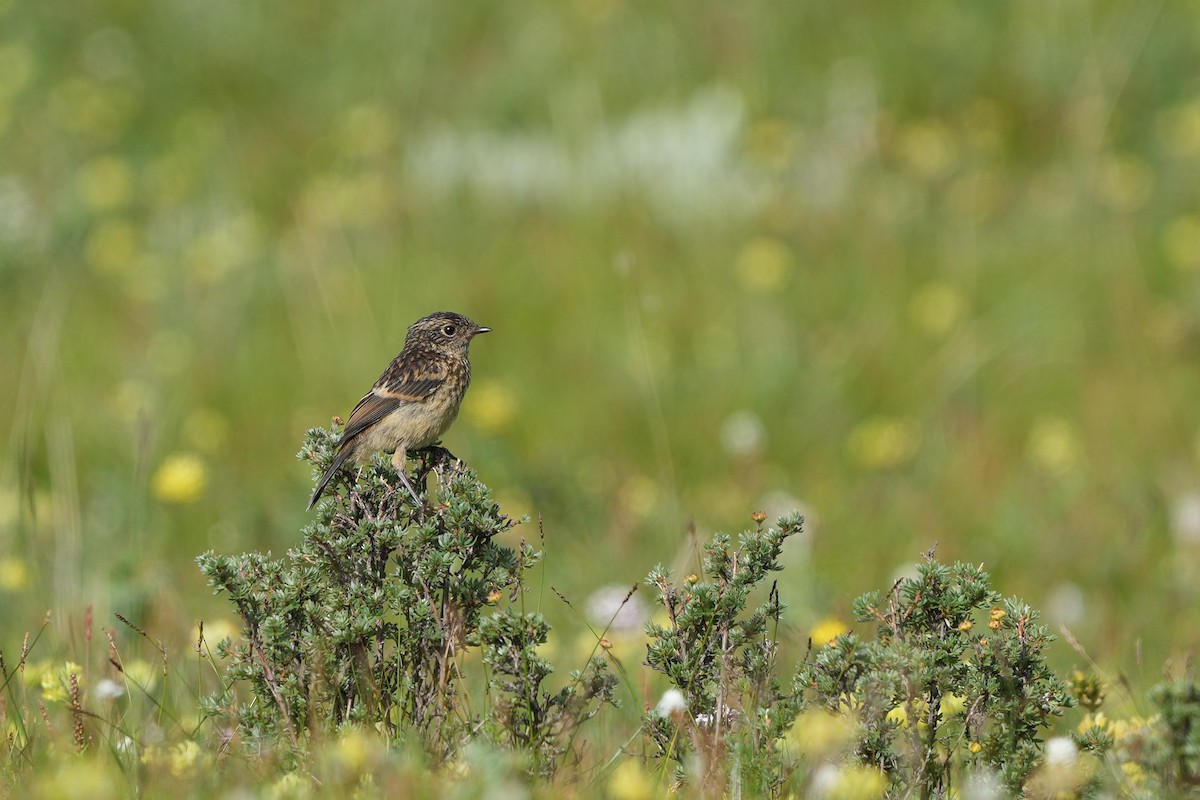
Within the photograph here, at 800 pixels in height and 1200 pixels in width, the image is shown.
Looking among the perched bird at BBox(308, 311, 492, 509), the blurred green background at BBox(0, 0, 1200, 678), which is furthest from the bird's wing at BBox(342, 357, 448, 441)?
the blurred green background at BBox(0, 0, 1200, 678)

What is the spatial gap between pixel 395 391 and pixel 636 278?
4122 millimetres

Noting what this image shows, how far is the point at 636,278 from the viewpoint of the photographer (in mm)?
9109

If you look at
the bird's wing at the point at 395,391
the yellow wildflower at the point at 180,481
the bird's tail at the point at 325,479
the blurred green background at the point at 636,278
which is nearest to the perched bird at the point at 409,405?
the bird's wing at the point at 395,391

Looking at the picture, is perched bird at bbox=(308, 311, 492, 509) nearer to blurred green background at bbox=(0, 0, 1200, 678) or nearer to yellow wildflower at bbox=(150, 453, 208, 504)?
blurred green background at bbox=(0, 0, 1200, 678)

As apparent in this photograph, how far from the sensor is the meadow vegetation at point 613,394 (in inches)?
141

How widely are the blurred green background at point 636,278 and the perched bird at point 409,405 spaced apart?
93 cm

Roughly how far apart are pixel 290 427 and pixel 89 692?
4.09 meters

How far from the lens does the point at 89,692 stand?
426 cm

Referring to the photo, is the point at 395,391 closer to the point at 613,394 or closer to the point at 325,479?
the point at 325,479

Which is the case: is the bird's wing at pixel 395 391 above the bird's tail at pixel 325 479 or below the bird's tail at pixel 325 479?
above

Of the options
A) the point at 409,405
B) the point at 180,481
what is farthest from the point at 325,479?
the point at 180,481

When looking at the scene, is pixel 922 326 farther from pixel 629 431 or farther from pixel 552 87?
pixel 552 87

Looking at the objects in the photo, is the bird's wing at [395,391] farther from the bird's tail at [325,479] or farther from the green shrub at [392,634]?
the green shrub at [392,634]

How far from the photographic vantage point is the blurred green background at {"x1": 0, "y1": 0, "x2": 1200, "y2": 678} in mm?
7277
